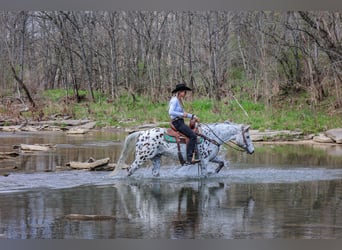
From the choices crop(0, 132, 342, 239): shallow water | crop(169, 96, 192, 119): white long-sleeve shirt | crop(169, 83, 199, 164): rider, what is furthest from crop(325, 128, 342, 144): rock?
crop(169, 96, 192, 119): white long-sleeve shirt

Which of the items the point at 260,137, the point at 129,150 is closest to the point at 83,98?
the point at 129,150

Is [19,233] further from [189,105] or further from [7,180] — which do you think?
[189,105]

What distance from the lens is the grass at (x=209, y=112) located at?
25.5 feet

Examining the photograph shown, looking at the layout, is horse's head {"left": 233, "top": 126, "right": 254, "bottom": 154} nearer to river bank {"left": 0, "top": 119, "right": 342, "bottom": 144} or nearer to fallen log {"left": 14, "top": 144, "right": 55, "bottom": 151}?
river bank {"left": 0, "top": 119, "right": 342, "bottom": 144}

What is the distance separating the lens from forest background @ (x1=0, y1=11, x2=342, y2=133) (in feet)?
24.3

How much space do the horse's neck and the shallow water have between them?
0.41 metres

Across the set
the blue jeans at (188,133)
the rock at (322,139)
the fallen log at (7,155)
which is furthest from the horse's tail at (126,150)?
the rock at (322,139)

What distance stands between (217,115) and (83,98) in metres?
1.77

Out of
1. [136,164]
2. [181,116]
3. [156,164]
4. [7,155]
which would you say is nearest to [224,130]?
[181,116]

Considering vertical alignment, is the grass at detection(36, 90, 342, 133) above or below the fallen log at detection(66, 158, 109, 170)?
above

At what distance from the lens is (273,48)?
7844 millimetres

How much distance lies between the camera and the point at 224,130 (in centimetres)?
691

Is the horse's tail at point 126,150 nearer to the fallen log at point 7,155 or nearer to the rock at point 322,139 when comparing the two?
the fallen log at point 7,155

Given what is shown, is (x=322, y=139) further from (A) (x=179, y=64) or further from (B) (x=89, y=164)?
(B) (x=89, y=164)
